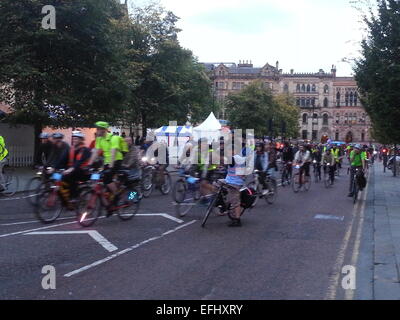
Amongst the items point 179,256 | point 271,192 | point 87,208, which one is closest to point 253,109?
point 271,192

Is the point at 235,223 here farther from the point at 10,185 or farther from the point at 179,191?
the point at 10,185

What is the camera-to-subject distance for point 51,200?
402 inches

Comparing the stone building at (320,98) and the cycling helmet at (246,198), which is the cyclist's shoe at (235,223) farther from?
the stone building at (320,98)

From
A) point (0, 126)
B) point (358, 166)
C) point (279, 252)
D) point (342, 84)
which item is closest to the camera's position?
point (279, 252)

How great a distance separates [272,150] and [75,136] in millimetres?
10049

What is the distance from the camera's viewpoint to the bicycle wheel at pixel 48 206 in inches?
396

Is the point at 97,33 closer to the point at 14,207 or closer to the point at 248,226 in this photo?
the point at 14,207

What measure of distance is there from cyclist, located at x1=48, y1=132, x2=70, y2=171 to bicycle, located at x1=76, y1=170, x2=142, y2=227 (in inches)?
29.5

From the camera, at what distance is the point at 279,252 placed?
828 cm

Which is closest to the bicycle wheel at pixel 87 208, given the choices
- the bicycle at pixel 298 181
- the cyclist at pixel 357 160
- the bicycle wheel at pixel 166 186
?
the bicycle wheel at pixel 166 186

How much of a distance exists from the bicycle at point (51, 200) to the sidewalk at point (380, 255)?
5.76 meters

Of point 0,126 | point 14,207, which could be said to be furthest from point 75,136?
point 0,126

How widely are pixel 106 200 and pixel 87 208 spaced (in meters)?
0.58

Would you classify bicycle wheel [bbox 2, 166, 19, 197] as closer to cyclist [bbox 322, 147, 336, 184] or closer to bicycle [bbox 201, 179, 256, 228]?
bicycle [bbox 201, 179, 256, 228]
